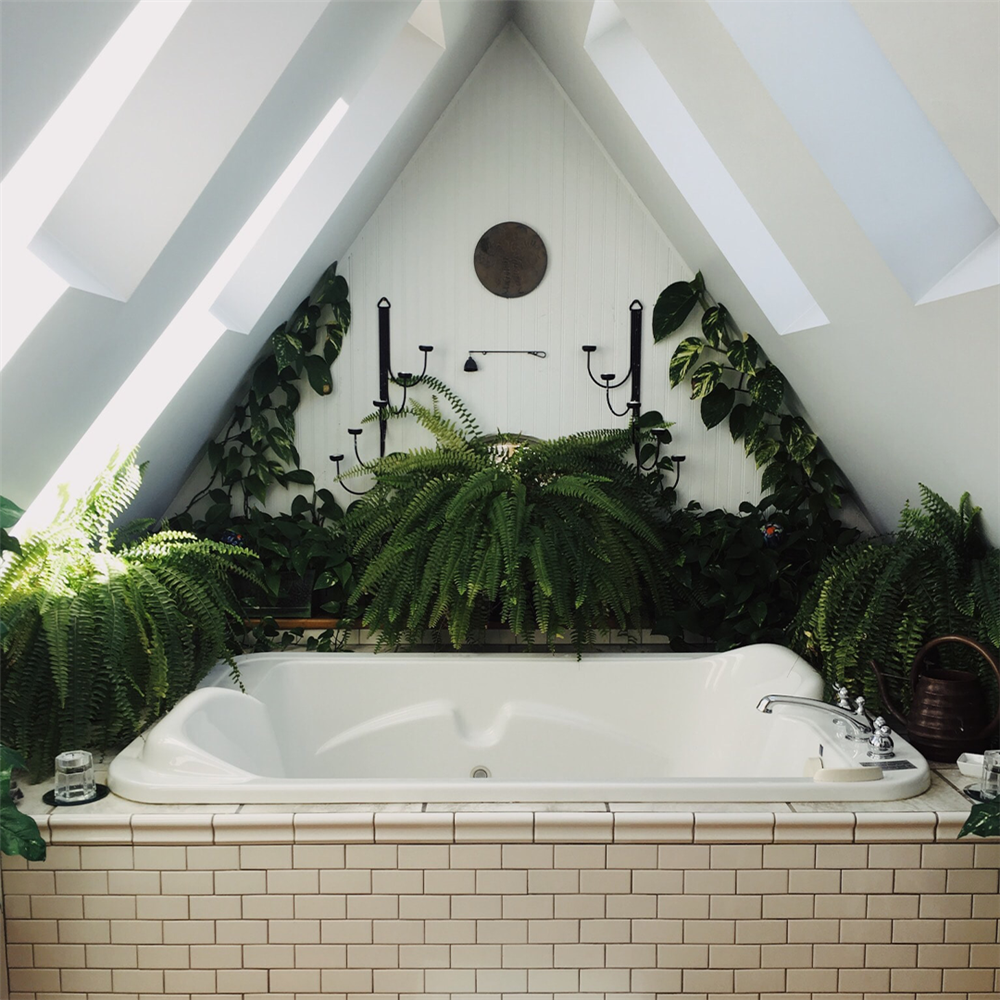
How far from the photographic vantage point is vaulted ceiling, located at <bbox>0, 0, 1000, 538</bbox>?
1.43 metres

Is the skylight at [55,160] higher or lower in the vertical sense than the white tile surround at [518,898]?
higher

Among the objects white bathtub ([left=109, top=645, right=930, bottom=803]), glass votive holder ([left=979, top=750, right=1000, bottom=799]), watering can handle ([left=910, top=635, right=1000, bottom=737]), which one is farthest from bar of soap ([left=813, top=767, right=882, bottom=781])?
white bathtub ([left=109, top=645, right=930, bottom=803])

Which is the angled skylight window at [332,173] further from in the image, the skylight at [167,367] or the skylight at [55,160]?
the skylight at [55,160]

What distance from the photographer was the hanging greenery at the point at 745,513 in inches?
122

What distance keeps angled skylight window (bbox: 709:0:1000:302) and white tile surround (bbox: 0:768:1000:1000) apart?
1.18 metres

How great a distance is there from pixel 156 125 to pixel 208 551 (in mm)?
1130

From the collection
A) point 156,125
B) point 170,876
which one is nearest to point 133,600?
point 170,876

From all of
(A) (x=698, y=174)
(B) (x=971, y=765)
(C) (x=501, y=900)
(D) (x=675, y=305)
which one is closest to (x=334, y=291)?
(D) (x=675, y=305)

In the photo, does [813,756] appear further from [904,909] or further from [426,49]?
[426,49]

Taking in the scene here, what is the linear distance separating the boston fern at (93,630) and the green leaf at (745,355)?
186cm

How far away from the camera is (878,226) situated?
1888 millimetres

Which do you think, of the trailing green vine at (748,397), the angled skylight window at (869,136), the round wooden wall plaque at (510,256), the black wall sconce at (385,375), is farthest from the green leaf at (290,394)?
the angled skylight window at (869,136)

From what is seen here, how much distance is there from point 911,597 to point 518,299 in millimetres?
1778

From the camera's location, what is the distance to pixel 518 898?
1864mm
